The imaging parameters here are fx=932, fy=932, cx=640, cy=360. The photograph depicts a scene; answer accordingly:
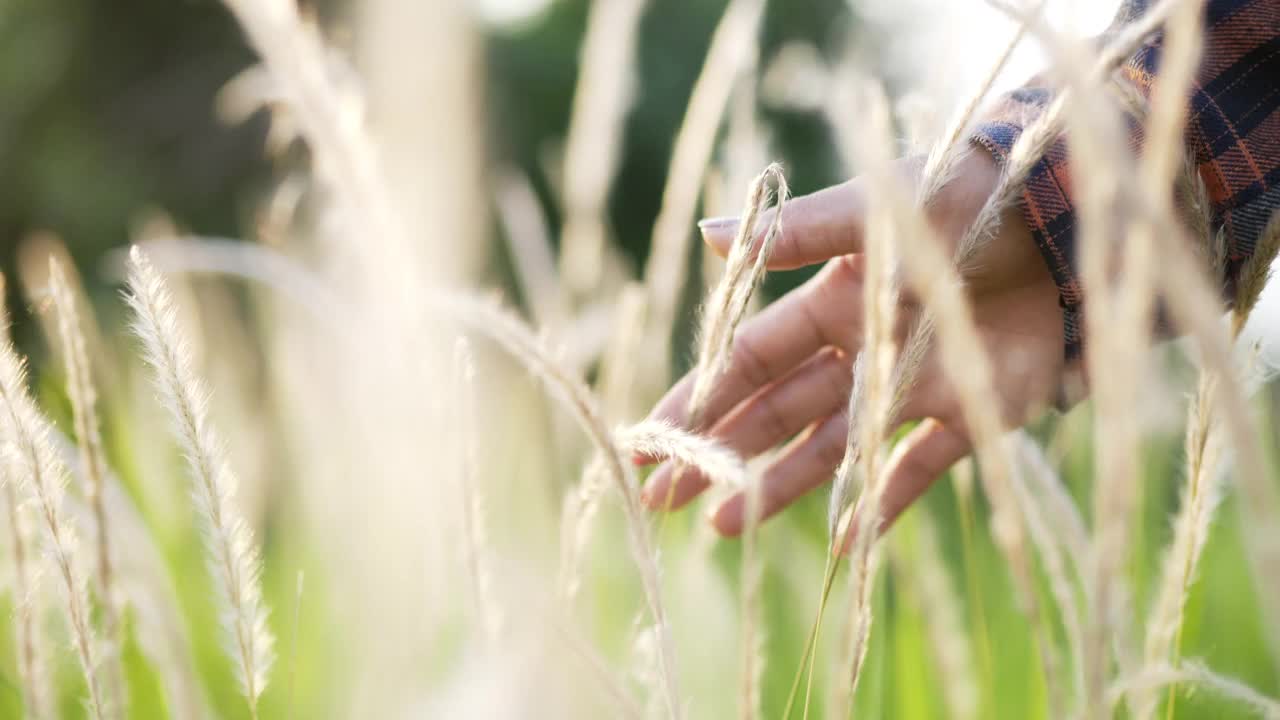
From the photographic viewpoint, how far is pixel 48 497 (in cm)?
43

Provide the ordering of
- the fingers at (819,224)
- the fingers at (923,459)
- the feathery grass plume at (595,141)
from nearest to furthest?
the fingers at (819,224) → the fingers at (923,459) → the feathery grass plume at (595,141)

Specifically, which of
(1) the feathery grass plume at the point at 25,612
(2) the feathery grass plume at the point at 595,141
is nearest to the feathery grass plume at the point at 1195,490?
(1) the feathery grass plume at the point at 25,612

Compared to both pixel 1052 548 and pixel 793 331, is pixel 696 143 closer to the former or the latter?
pixel 793 331

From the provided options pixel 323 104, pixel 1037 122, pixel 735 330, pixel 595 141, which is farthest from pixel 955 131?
pixel 595 141

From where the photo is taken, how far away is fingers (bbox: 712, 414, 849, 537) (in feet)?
2.91

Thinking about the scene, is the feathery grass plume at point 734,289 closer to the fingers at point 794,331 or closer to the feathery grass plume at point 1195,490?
the feathery grass plume at point 1195,490

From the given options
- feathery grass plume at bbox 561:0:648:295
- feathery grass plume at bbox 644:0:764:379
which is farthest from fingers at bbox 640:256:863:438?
feathery grass plume at bbox 561:0:648:295

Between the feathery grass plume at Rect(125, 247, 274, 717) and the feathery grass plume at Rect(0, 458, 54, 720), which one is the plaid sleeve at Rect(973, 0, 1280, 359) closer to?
the feathery grass plume at Rect(125, 247, 274, 717)

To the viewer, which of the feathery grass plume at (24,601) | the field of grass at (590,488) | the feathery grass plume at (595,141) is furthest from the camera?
the feathery grass plume at (595,141)

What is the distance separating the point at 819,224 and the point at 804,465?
28 cm

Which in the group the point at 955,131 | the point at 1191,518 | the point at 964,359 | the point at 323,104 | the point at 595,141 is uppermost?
the point at 595,141

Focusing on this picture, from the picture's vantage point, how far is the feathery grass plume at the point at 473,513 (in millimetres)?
503

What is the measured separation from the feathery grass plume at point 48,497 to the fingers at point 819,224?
0.44 m

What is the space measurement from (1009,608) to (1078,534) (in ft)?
1.64
